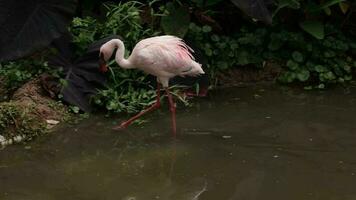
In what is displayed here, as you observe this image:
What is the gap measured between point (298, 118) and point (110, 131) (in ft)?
5.40

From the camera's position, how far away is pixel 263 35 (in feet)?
23.7

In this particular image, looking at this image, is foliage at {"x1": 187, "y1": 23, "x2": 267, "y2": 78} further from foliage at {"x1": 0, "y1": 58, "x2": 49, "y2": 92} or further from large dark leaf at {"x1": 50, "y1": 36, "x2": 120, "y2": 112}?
foliage at {"x1": 0, "y1": 58, "x2": 49, "y2": 92}

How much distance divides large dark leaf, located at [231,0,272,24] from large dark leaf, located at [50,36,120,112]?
50.2 inches

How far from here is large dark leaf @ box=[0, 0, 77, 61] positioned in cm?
596

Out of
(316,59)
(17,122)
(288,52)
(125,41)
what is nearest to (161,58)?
(125,41)

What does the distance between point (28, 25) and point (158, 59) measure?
4.17 feet

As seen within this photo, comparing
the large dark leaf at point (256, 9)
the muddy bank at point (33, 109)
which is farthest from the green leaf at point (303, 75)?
the large dark leaf at point (256, 9)

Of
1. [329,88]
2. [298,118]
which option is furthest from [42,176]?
[329,88]

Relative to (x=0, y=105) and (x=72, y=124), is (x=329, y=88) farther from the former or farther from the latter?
(x=0, y=105)

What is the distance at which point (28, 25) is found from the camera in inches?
238

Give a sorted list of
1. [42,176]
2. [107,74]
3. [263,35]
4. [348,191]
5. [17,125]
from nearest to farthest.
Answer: [348,191]
[42,176]
[17,125]
[107,74]
[263,35]

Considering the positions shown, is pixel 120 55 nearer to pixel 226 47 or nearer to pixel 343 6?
pixel 226 47

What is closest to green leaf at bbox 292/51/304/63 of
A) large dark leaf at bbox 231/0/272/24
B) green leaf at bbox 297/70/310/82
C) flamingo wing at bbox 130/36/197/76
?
green leaf at bbox 297/70/310/82

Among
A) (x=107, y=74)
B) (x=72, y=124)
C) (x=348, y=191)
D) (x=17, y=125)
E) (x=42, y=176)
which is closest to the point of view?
(x=348, y=191)
